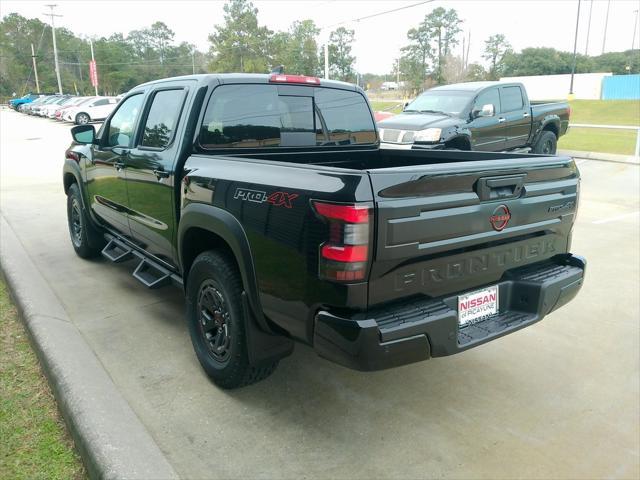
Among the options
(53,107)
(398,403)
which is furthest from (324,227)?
(53,107)

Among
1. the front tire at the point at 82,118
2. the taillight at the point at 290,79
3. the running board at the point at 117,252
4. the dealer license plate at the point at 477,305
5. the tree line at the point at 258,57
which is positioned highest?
the tree line at the point at 258,57

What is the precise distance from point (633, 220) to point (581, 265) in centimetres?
544

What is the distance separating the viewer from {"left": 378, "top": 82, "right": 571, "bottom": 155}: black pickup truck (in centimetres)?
986

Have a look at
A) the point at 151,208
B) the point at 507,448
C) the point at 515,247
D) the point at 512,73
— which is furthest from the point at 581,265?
the point at 512,73

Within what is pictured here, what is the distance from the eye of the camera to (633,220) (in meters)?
7.93

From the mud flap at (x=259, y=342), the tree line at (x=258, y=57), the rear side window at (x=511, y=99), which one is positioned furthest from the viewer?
the tree line at (x=258, y=57)

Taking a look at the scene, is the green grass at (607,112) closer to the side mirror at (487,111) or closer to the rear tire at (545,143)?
the rear tire at (545,143)

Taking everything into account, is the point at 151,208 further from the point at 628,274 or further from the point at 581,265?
the point at 628,274

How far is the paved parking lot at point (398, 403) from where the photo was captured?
274cm

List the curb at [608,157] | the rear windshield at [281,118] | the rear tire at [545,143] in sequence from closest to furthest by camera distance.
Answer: the rear windshield at [281,118] → the rear tire at [545,143] → the curb at [608,157]

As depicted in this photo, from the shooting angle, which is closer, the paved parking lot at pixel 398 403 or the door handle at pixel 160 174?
the paved parking lot at pixel 398 403

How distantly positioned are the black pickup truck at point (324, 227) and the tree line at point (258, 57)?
2025 inches

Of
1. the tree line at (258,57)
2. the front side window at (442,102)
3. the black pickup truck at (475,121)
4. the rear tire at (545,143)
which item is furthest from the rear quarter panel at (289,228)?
the tree line at (258,57)

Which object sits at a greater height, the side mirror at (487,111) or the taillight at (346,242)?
the side mirror at (487,111)
